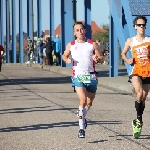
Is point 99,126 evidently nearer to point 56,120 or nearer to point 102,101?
point 56,120

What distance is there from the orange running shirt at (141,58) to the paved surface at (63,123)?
853mm

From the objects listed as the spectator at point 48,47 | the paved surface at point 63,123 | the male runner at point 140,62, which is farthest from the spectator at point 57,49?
the male runner at point 140,62

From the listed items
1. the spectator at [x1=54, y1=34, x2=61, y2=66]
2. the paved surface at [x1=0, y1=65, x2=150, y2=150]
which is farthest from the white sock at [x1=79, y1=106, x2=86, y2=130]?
the spectator at [x1=54, y1=34, x2=61, y2=66]

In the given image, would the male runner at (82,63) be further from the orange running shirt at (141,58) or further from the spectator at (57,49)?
the spectator at (57,49)

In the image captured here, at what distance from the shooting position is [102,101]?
16.3 meters

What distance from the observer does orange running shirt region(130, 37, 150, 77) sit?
953cm

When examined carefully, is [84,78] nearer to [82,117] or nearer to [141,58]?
[82,117]

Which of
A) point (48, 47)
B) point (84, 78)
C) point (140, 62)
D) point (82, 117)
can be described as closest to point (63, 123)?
point (82, 117)

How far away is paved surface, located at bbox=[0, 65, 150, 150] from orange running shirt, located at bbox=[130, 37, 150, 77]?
2.80 ft

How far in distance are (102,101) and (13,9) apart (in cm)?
4440

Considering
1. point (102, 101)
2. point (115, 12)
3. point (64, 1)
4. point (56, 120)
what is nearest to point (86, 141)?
point (56, 120)

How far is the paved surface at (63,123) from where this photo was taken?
29.0ft

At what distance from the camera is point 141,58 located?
954 centimetres

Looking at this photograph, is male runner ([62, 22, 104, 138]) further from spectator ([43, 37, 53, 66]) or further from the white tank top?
spectator ([43, 37, 53, 66])
